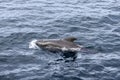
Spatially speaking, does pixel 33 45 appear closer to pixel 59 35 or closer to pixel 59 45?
pixel 59 45

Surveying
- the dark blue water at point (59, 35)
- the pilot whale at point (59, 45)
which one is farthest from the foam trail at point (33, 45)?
the dark blue water at point (59, 35)

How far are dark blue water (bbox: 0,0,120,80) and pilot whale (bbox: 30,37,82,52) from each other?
0.59m

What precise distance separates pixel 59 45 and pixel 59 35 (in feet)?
7.40

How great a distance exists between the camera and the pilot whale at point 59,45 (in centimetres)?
2209

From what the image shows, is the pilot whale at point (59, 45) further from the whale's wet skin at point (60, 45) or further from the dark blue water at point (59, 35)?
the dark blue water at point (59, 35)

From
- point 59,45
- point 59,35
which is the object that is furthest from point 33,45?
point 59,35

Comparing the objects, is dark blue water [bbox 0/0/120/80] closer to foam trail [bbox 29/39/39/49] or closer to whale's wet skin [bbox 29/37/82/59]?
foam trail [bbox 29/39/39/49]

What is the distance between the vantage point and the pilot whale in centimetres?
2209

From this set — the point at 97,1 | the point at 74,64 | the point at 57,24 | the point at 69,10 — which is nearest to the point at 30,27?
the point at 57,24

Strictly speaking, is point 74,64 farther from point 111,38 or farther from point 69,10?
point 69,10

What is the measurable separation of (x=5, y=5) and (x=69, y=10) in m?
5.87

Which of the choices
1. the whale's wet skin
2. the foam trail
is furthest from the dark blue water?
the whale's wet skin

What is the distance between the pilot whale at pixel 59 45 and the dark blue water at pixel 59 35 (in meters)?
0.59

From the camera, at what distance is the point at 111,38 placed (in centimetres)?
2409
